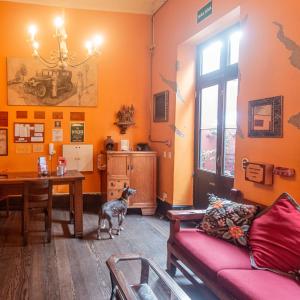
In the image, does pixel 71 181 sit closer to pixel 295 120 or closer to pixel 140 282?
pixel 140 282

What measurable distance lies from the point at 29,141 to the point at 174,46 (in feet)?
9.40

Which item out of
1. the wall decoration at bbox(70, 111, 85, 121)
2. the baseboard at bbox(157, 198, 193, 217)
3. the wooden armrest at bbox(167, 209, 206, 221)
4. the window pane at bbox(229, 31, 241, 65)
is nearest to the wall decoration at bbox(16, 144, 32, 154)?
the wall decoration at bbox(70, 111, 85, 121)

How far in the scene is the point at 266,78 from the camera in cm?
311

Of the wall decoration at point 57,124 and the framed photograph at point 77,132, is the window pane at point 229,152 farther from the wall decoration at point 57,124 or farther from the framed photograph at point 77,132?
the wall decoration at point 57,124

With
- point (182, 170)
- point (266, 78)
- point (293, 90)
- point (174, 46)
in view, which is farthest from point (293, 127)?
point (174, 46)

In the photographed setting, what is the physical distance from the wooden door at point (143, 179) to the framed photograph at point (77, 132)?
1057 mm

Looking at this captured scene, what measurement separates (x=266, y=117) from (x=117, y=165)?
2.92 metres

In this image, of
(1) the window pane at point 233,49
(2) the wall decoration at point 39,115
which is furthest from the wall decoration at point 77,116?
(1) the window pane at point 233,49

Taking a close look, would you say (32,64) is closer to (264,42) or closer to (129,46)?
(129,46)

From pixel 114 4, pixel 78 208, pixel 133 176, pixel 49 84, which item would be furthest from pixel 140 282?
pixel 114 4

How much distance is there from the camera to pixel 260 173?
3.08 metres

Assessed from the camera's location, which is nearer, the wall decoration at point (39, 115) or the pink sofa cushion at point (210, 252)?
the pink sofa cushion at point (210, 252)

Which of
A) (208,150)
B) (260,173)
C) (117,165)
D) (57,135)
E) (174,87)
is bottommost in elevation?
(117,165)

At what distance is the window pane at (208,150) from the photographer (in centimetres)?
458
